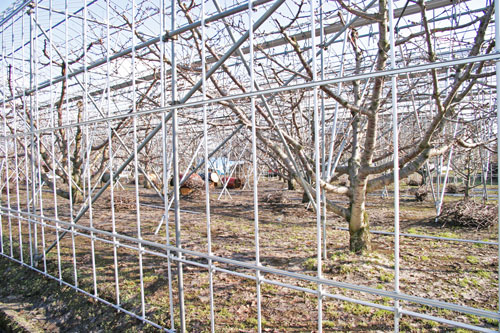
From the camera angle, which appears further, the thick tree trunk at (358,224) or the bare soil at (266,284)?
the thick tree trunk at (358,224)

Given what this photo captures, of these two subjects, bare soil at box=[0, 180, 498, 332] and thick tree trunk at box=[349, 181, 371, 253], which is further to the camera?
thick tree trunk at box=[349, 181, 371, 253]

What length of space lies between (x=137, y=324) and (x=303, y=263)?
1.83 m

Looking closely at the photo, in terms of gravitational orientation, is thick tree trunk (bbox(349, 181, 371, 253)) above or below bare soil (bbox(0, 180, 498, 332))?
above

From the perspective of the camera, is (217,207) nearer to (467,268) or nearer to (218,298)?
(218,298)

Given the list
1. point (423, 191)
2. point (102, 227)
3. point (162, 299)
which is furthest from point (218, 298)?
point (423, 191)

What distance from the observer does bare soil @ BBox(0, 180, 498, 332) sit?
268cm

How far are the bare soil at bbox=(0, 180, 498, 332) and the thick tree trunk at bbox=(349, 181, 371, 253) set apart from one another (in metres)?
0.11

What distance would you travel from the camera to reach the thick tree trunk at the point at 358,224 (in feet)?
11.3

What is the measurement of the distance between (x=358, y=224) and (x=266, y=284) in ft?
4.06

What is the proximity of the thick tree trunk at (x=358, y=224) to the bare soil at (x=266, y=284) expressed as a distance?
11 centimetres

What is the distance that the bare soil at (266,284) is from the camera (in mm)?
2682

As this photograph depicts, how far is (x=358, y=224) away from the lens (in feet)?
12.0

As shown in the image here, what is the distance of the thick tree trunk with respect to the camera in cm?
346

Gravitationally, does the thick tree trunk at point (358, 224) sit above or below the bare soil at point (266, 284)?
above
